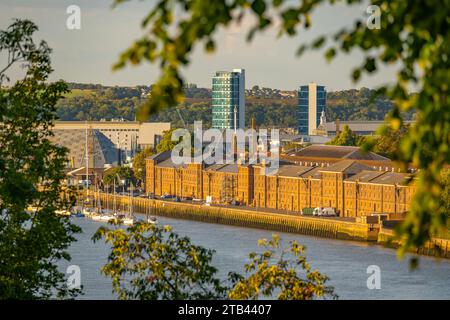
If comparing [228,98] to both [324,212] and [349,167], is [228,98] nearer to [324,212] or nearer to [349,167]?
[349,167]

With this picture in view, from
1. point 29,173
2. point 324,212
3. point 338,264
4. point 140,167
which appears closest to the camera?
point 29,173

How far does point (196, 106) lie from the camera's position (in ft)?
364

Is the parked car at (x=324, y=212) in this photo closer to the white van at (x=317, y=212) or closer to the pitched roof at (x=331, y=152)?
the white van at (x=317, y=212)

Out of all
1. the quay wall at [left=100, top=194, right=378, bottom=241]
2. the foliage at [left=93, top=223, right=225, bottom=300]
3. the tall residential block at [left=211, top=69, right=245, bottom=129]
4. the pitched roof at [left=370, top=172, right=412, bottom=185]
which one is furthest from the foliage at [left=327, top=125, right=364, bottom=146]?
the foliage at [left=93, top=223, right=225, bottom=300]

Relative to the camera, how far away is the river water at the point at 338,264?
24.4 m

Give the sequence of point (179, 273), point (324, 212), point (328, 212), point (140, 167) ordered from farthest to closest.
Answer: point (140, 167)
point (328, 212)
point (324, 212)
point (179, 273)

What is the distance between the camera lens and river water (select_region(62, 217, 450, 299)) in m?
24.4

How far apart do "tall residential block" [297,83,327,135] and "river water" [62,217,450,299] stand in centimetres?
5451

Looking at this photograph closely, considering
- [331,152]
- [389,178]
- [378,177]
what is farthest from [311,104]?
[389,178]

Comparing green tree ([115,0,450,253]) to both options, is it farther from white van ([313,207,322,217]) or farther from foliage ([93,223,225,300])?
white van ([313,207,322,217])

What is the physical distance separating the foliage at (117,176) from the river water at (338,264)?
71.6 feet

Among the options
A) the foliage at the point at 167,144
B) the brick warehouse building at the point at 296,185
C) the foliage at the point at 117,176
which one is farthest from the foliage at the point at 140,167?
the brick warehouse building at the point at 296,185

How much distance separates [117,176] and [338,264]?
3507cm

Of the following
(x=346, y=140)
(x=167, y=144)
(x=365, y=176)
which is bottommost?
(x=365, y=176)
